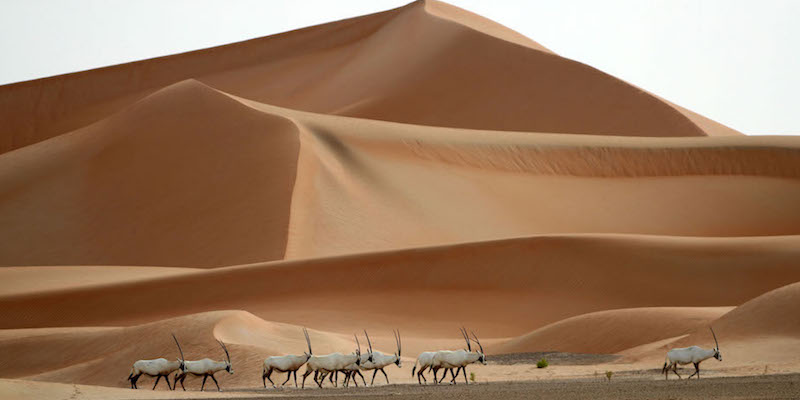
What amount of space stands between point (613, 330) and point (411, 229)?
653 inches

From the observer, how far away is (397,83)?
74062 mm

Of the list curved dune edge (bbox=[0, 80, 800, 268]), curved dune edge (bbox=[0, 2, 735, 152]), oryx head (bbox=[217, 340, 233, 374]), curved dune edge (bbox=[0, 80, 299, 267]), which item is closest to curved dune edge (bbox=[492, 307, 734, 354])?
oryx head (bbox=[217, 340, 233, 374])

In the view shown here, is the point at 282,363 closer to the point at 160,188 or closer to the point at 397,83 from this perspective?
the point at 160,188

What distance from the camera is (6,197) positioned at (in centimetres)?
4781

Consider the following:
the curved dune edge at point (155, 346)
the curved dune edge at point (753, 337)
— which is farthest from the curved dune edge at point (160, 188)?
the curved dune edge at point (753, 337)

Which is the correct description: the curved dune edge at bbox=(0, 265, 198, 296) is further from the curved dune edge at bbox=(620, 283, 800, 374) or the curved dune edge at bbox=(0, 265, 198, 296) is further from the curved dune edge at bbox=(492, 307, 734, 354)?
the curved dune edge at bbox=(620, 283, 800, 374)

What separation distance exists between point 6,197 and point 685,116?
4118 centimetres

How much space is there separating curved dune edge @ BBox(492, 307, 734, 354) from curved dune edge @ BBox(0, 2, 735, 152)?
4093 centimetres

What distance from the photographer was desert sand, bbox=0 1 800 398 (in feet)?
78.3

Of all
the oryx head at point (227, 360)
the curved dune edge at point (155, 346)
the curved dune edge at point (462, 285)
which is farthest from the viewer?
the curved dune edge at point (462, 285)

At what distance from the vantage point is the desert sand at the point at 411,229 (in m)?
23.9

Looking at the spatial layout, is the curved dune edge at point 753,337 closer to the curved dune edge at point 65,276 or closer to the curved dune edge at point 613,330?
the curved dune edge at point 613,330

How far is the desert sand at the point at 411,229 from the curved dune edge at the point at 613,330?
6 cm

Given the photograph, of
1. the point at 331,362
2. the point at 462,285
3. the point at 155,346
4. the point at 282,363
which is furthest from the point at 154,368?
the point at 462,285
